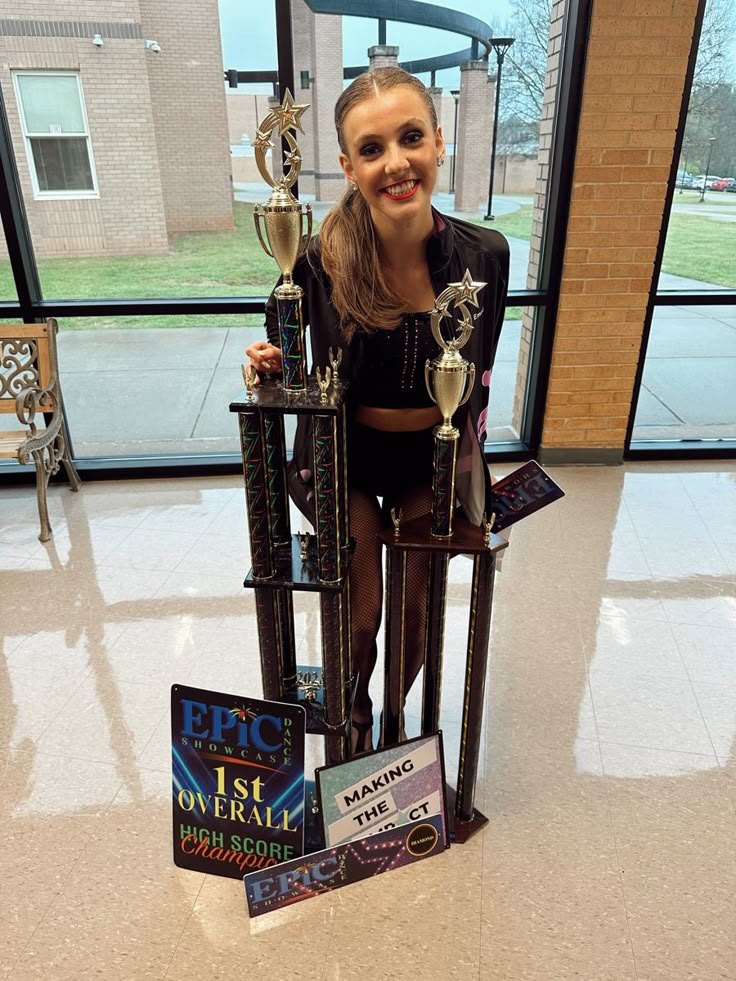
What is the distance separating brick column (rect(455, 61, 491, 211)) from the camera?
10.6 ft

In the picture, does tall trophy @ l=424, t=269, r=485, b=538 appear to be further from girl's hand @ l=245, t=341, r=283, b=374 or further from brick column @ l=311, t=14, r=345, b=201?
brick column @ l=311, t=14, r=345, b=201

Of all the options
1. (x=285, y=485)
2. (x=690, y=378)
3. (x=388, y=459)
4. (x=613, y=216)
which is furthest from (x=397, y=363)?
(x=690, y=378)

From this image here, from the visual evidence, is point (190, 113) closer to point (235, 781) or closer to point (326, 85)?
point (326, 85)

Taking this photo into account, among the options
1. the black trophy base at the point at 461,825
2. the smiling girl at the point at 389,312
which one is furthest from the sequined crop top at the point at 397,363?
the black trophy base at the point at 461,825

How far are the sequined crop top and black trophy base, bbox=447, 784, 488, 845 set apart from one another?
101 cm

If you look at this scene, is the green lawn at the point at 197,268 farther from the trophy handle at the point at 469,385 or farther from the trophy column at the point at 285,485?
the trophy handle at the point at 469,385

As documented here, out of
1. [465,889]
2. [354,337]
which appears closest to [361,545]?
[354,337]

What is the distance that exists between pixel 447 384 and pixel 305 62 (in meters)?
2.56

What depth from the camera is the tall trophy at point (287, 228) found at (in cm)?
121

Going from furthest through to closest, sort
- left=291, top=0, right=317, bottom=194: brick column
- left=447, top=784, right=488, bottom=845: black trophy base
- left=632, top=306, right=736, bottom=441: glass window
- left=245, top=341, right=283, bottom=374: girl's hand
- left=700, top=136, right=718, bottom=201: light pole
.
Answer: left=632, top=306, right=736, bottom=441: glass window
left=700, top=136, right=718, bottom=201: light pole
left=291, top=0, right=317, bottom=194: brick column
left=447, top=784, right=488, bottom=845: black trophy base
left=245, top=341, right=283, bottom=374: girl's hand

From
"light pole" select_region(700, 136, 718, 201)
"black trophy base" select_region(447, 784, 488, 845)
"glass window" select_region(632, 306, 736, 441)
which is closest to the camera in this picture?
"black trophy base" select_region(447, 784, 488, 845)

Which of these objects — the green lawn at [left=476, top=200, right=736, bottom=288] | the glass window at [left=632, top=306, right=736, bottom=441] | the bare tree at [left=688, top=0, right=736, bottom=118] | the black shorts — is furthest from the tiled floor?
the bare tree at [left=688, top=0, right=736, bottom=118]

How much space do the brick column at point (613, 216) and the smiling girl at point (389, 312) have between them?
199 centimetres

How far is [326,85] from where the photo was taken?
316 centimetres
